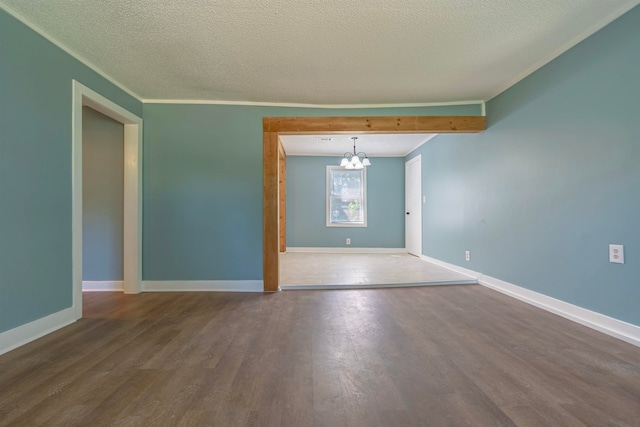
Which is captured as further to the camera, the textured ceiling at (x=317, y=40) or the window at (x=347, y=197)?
the window at (x=347, y=197)

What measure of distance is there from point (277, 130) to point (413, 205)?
370 centimetres

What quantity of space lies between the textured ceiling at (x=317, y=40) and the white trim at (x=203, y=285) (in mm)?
2116

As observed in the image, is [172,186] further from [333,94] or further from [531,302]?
[531,302]

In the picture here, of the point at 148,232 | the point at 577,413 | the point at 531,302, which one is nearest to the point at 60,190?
the point at 148,232

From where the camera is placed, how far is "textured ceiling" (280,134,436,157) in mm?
4957

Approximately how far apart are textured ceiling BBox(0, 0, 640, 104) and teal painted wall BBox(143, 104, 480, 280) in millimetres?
371

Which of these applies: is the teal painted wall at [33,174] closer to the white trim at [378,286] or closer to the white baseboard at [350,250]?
the white trim at [378,286]

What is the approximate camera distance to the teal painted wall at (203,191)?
10.7 ft

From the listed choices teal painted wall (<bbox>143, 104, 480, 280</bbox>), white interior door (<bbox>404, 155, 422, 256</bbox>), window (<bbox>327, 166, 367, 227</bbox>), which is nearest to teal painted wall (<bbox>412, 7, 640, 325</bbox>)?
white interior door (<bbox>404, 155, 422, 256</bbox>)

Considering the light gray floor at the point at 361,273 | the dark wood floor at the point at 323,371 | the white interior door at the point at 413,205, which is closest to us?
the dark wood floor at the point at 323,371

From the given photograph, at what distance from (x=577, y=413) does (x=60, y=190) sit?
3.47m

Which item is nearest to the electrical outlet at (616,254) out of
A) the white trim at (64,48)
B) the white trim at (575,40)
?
the white trim at (575,40)

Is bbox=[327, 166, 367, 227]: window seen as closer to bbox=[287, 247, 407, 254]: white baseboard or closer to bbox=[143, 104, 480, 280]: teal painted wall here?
bbox=[287, 247, 407, 254]: white baseboard

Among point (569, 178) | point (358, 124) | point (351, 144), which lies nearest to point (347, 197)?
point (351, 144)
